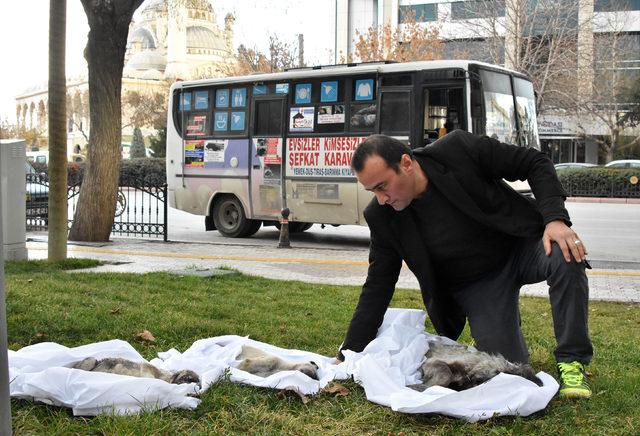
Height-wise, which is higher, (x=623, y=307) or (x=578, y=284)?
(x=578, y=284)

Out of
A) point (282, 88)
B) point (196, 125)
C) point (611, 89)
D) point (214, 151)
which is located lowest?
point (214, 151)

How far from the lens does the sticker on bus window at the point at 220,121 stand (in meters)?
15.4

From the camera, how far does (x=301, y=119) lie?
1434 cm

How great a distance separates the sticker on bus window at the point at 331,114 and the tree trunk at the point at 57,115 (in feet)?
18.7

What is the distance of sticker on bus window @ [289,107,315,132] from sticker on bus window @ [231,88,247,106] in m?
1.29

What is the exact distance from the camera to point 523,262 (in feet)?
13.7

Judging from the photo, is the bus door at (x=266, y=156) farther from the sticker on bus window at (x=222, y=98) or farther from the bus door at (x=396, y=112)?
the bus door at (x=396, y=112)

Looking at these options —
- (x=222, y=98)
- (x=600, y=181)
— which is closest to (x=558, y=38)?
(x=600, y=181)

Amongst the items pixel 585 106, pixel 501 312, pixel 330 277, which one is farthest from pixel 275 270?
pixel 585 106

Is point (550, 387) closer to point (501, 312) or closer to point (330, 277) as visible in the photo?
point (501, 312)

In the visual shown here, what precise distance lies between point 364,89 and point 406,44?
81.8 feet

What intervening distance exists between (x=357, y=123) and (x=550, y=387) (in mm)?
10339

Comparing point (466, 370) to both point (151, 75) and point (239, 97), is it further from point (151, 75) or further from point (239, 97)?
point (151, 75)

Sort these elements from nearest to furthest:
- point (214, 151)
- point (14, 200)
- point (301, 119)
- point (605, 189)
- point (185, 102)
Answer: point (14, 200) → point (301, 119) → point (214, 151) → point (185, 102) → point (605, 189)
